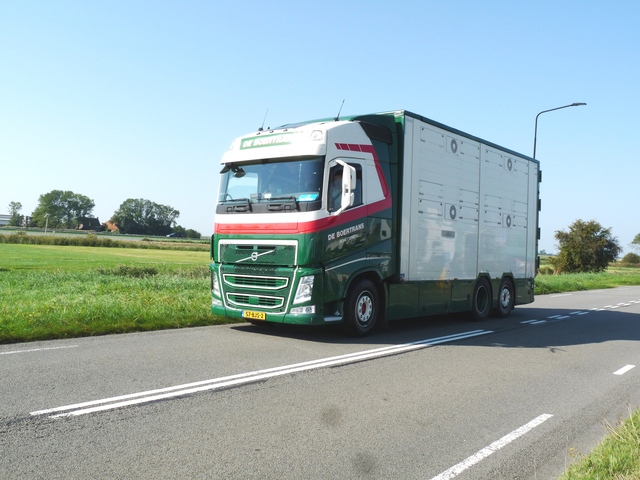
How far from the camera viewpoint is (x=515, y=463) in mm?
4402

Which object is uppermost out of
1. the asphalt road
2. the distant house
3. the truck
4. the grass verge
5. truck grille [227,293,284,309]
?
the distant house

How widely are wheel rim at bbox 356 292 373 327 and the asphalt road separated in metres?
0.39

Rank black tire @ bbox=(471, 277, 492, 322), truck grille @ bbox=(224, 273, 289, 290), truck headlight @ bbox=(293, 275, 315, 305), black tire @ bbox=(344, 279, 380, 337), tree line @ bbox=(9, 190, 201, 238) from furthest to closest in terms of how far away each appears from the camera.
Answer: tree line @ bbox=(9, 190, 201, 238) < black tire @ bbox=(471, 277, 492, 322) < black tire @ bbox=(344, 279, 380, 337) < truck grille @ bbox=(224, 273, 289, 290) < truck headlight @ bbox=(293, 275, 315, 305)

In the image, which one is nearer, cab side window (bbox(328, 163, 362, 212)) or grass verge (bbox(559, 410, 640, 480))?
grass verge (bbox(559, 410, 640, 480))

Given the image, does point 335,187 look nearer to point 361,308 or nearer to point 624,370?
point 361,308

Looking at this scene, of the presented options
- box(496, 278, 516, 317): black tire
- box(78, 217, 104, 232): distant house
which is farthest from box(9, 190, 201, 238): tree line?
box(496, 278, 516, 317): black tire

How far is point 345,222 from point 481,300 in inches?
226

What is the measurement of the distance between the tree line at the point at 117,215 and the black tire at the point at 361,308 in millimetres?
129819

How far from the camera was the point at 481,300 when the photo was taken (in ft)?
45.8

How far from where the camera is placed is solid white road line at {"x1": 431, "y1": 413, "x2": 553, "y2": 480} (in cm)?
412

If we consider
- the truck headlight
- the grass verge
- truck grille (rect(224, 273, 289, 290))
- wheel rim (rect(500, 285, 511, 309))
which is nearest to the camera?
the grass verge

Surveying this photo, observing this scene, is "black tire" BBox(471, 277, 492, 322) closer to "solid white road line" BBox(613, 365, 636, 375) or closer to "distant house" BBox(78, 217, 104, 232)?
"solid white road line" BBox(613, 365, 636, 375)

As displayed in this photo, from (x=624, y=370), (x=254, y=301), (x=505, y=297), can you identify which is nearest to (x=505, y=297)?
(x=505, y=297)

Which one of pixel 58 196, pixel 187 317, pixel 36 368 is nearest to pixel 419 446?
pixel 36 368
